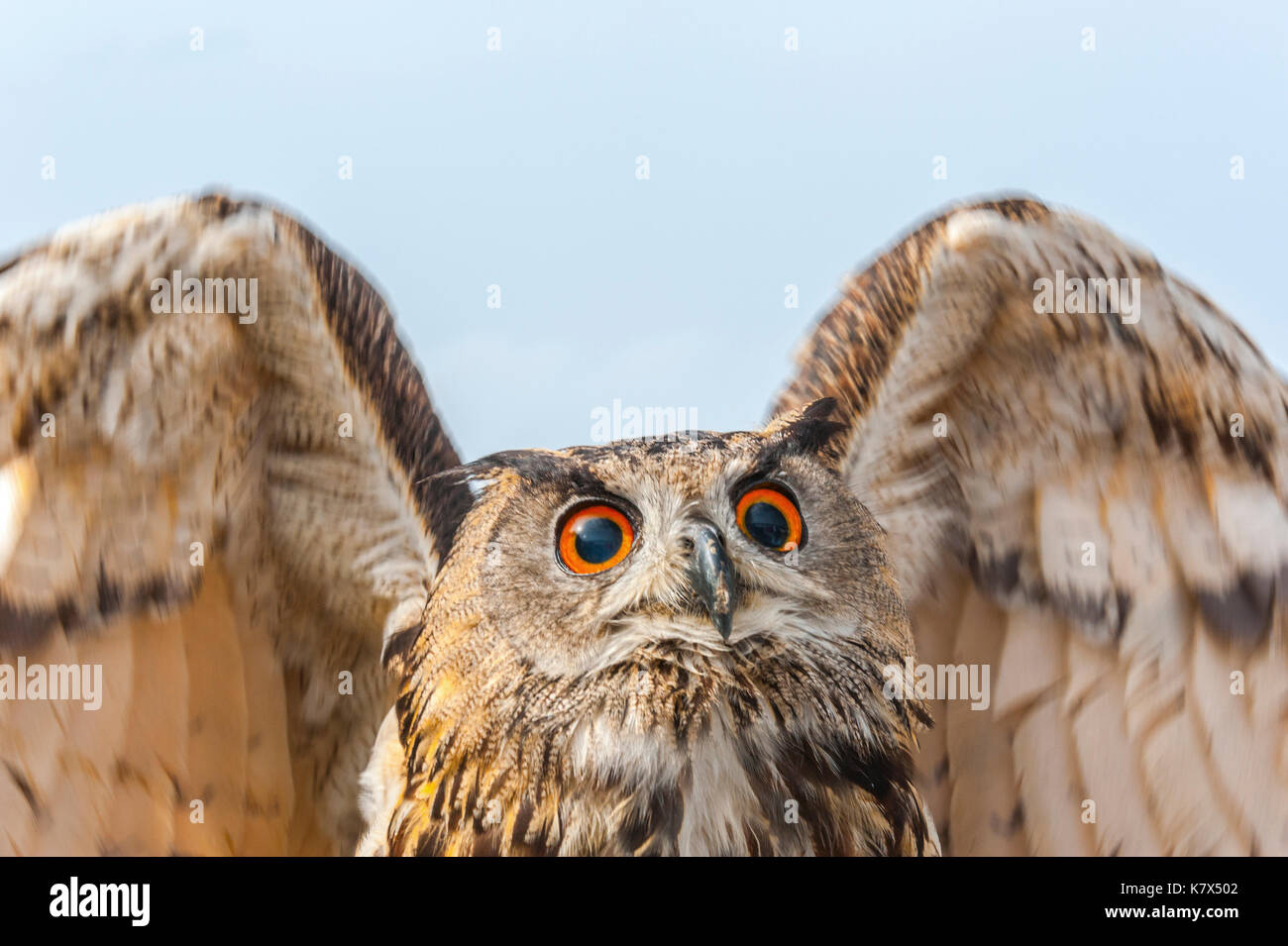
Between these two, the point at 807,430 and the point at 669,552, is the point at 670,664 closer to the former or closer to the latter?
the point at 669,552

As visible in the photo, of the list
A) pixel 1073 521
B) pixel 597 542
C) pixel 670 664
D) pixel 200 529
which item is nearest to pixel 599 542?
pixel 597 542

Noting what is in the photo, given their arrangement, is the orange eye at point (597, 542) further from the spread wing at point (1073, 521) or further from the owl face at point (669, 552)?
the spread wing at point (1073, 521)

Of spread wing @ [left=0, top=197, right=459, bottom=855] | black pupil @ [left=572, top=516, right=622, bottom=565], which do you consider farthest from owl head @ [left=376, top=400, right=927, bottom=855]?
spread wing @ [left=0, top=197, right=459, bottom=855]

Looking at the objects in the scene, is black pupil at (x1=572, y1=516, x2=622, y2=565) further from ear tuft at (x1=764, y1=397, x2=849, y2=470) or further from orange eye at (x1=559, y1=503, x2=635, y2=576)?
ear tuft at (x1=764, y1=397, x2=849, y2=470)

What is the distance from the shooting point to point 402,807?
2.99 meters

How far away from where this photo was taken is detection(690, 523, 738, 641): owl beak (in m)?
2.45

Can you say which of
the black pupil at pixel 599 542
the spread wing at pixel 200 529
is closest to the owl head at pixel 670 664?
the black pupil at pixel 599 542

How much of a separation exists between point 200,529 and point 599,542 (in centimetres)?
153

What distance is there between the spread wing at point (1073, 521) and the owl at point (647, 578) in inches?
0.5

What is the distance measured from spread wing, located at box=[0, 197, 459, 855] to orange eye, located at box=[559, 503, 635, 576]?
3.40ft

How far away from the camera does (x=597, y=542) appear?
2.68 meters

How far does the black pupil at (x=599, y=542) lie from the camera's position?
8.81ft
